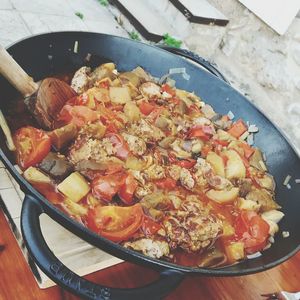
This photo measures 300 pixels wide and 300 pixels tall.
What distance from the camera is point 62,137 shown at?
4.43ft

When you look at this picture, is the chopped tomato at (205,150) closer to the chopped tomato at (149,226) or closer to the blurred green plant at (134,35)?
the chopped tomato at (149,226)

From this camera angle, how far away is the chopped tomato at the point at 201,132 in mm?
1725

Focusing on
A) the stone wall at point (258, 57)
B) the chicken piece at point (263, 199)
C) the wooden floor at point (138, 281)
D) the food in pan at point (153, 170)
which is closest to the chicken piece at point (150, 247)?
the food in pan at point (153, 170)

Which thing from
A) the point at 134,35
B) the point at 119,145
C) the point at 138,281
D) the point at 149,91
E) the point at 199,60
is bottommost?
the point at 138,281

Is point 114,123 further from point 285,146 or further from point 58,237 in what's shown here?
point 285,146

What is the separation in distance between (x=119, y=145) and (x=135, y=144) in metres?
0.06

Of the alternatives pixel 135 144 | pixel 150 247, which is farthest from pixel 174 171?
pixel 150 247

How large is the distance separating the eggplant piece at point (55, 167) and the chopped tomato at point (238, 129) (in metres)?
0.86

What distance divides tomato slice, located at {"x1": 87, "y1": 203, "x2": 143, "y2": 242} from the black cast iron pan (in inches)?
7.2

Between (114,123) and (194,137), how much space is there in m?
0.39

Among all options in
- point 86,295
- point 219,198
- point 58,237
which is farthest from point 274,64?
point 86,295

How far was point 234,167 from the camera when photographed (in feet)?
5.33

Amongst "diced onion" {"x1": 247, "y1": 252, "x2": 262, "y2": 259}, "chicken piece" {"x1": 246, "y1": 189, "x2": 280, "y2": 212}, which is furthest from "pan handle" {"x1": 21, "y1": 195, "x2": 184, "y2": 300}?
"chicken piece" {"x1": 246, "y1": 189, "x2": 280, "y2": 212}

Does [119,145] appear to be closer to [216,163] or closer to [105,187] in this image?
[105,187]
